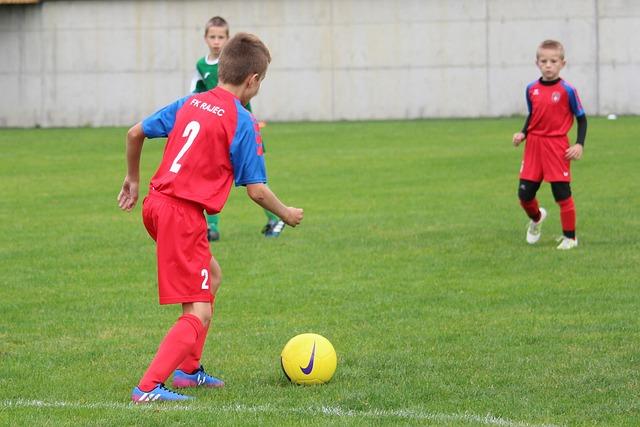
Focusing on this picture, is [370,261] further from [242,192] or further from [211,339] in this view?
[242,192]

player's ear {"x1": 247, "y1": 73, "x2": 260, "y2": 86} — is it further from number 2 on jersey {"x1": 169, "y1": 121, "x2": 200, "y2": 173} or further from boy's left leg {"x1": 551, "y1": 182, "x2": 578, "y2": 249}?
boy's left leg {"x1": 551, "y1": 182, "x2": 578, "y2": 249}

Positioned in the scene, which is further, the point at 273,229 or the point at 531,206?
the point at 273,229

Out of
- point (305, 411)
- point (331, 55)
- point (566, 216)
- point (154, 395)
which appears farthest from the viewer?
point (331, 55)

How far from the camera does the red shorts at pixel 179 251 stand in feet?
18.3

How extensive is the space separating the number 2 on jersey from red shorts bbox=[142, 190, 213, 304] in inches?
6.0

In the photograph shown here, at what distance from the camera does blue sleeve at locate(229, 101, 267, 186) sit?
220 inches

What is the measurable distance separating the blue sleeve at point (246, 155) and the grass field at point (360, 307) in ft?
3.45

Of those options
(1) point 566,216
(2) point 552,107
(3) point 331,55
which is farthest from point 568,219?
(3) point 331,55

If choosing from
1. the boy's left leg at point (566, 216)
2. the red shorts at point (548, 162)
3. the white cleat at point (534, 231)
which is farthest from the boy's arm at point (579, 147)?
the white cleat at point (534, 231)

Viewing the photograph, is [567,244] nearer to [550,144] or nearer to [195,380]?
[550,144]

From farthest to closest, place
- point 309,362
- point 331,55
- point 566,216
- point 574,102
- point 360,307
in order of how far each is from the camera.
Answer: point 331,55 → point 574,102 → point 566,216 → point 360,307 → point 309,362

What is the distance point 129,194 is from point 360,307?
273 cm

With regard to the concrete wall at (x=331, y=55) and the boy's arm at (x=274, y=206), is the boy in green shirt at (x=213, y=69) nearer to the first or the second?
the boy's arm at (x=274, y=206)

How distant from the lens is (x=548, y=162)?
1114 cm
